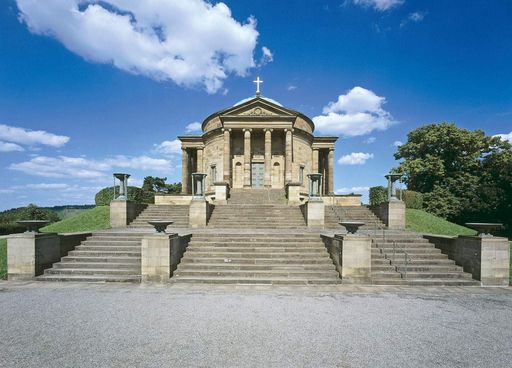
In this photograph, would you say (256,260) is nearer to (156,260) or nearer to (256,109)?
(156,260)

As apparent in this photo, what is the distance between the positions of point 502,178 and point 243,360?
3566 cm

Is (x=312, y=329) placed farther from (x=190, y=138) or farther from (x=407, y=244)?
(x=190, y=138)

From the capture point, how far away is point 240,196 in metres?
25.1

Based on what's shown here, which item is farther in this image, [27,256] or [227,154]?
[227,154]

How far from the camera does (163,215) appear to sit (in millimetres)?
19469

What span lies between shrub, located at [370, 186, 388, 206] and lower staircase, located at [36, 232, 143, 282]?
22033 millimetres

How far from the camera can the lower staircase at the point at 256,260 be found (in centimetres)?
930

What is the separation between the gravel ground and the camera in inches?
173

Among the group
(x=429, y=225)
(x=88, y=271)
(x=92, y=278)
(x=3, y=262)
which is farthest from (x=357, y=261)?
(x=3, y=262)

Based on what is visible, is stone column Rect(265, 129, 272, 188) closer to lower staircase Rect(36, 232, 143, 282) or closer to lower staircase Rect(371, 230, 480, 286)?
lower staircase Rect(371, 230, 480, 286)

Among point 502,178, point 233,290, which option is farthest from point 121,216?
point 502,178

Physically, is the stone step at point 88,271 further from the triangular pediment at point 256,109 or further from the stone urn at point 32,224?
the triangular pediment at point 256,109

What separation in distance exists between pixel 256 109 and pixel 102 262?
82.9 feet

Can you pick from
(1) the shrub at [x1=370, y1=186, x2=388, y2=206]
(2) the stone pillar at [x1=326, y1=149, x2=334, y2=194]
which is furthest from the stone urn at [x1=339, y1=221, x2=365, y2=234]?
(2) the stone pillar at [x1=326, y1=149, x2=334, y2=194]
